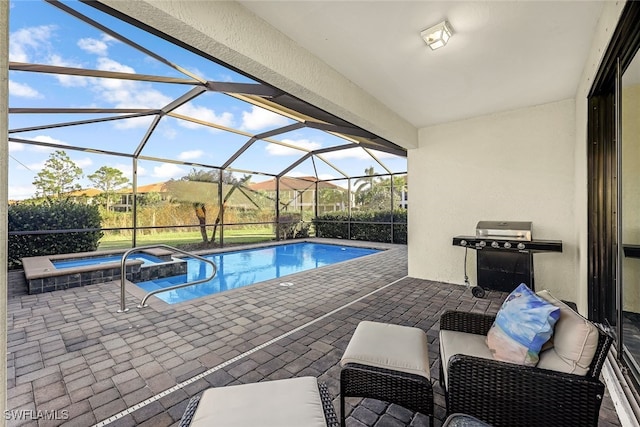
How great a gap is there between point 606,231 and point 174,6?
452cm

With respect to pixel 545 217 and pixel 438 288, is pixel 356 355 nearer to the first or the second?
pixel 438 288

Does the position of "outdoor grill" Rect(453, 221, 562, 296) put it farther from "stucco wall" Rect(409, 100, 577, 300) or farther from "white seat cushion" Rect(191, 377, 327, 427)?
"white seat cushion" Rect(191, 377, 327, 427)

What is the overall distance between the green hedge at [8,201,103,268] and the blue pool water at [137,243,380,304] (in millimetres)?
3073

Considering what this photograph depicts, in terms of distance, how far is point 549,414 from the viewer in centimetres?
145

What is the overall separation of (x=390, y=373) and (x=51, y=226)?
1010 cm

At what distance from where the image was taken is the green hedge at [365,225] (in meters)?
11.9

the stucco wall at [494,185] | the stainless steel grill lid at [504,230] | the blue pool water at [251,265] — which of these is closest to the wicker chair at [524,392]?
the stainless steel grill lid at [504,230]

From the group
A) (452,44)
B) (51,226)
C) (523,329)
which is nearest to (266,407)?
(523,329)

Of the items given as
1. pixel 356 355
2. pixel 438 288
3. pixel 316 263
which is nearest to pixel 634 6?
pixel 356 355

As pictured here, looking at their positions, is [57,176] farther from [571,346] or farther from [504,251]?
[504,251]

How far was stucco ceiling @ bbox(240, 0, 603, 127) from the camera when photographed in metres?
2.28

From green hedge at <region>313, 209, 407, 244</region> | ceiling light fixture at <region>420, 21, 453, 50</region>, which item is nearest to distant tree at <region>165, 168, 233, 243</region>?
green hedge at <region>313, 209, 407, 244</region>

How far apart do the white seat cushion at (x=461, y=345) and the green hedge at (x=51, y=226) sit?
31.9 feet

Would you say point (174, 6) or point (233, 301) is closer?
point (174, 6)
